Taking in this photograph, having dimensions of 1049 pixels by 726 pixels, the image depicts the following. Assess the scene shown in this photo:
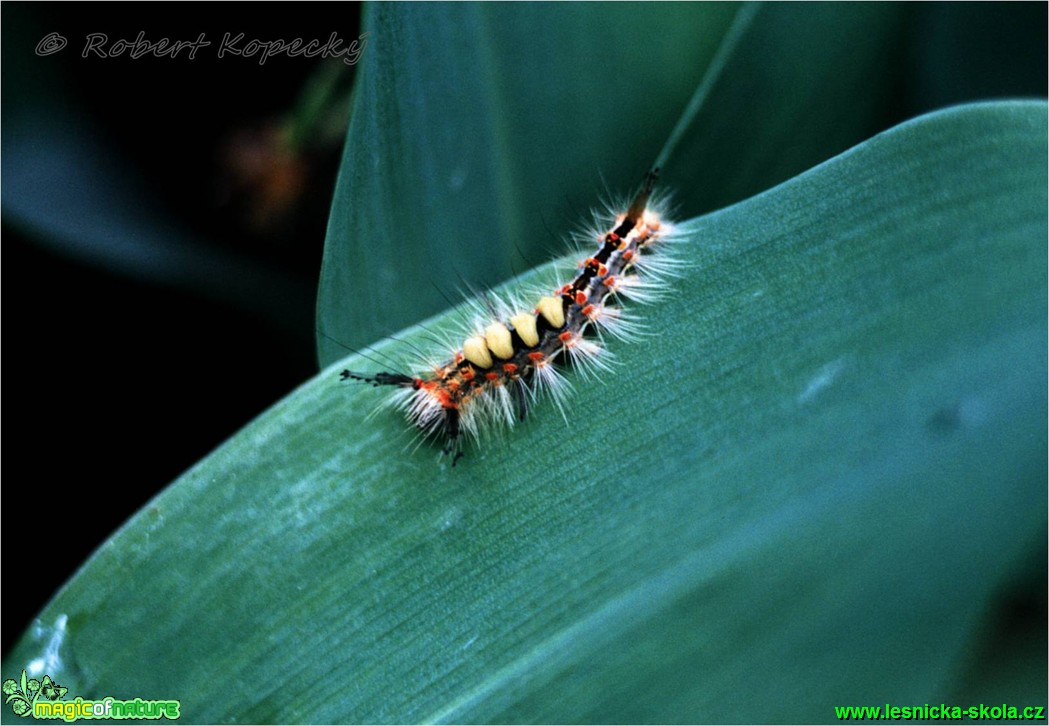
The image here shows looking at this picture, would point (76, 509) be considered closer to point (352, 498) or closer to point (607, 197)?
point (352, 498)

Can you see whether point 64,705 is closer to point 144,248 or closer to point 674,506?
point 674,506

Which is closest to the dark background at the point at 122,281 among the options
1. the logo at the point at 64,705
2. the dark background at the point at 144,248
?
the dark background at the point at 144,248

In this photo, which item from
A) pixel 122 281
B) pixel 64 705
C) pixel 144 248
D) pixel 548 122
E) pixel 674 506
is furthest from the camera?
pixel 122 281

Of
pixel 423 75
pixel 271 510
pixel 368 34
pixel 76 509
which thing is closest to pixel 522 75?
pixel 423 75

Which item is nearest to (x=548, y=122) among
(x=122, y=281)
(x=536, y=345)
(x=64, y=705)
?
(x=536, y=345)

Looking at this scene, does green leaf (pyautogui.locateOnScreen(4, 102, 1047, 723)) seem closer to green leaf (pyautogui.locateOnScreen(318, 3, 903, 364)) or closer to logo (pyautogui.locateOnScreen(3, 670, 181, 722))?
logo (pyautogui.locateOnScreen(3, 670, 181, 722))
